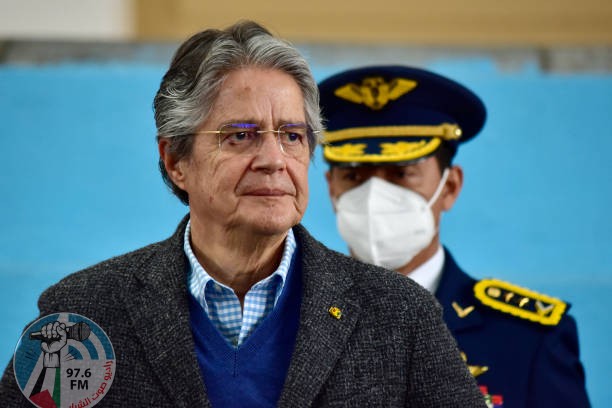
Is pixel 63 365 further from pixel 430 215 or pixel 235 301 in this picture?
pixel 430 215

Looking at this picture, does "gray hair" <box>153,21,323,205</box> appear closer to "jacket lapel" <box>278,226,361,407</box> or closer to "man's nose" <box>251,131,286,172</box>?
"man's nose" <box>251,131,286,172</box>

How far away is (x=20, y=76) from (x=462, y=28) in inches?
74.1

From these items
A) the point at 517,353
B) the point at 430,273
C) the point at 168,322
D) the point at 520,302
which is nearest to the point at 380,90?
the point at 430,273

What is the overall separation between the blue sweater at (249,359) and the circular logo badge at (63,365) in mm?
143

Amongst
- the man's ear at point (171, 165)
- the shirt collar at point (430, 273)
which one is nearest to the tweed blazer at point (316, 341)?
the man's ear at point (171, 165)

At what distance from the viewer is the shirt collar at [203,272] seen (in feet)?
5.20

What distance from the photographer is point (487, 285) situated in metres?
2.45

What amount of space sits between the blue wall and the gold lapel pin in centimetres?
210

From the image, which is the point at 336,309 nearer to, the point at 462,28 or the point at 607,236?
the point at 607,236

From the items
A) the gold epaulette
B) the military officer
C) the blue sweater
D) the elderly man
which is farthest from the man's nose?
the gold epaulette

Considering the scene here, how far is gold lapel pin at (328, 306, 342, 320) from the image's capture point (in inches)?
60.6

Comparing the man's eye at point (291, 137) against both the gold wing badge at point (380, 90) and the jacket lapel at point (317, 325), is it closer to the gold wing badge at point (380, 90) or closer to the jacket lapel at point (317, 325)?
the jacket lapel at point (317, 325)

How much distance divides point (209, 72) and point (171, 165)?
208 millimetres

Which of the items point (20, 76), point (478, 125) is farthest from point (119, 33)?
point (478, 125)
